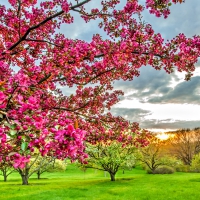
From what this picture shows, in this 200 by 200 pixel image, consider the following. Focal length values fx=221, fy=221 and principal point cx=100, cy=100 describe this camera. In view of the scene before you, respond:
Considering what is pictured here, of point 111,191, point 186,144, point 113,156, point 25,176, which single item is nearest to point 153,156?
point 186,144

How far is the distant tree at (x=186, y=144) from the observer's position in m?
58.4

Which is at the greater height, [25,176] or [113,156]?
[113,156]

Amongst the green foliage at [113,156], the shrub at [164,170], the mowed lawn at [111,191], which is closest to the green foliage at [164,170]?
the shrub at [164,170]

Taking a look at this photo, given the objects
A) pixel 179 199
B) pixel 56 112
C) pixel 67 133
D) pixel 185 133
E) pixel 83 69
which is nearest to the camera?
pixel 67 133

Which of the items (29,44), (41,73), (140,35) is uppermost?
(29,44)

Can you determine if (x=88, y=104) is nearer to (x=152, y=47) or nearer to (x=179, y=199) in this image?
(x=152, y=47)

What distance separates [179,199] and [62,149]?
1760cm

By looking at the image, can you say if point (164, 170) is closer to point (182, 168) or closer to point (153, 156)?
point (153, 156)

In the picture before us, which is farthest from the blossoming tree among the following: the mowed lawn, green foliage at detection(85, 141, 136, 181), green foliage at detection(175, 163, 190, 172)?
green foliage at detection(175, 163, 190, 172)

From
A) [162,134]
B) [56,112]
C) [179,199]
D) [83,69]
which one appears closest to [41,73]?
[83,69]

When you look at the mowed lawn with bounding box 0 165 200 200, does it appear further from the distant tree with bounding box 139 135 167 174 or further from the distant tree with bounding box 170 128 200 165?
the distant tree with bounding box 170 128 200 165

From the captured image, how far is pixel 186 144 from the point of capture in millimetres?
59094

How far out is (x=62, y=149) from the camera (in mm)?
3010

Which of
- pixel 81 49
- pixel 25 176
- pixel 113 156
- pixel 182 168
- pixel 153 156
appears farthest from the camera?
pixel 182 168
